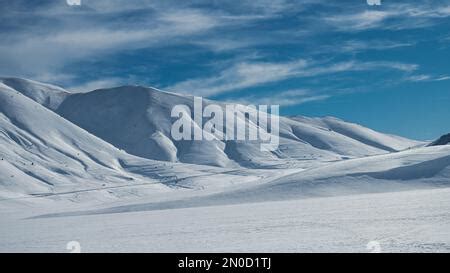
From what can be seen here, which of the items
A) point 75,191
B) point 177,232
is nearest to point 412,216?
point 177,232

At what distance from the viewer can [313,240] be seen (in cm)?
2630

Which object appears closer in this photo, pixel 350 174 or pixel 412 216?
pixel 412 216

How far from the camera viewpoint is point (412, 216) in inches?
1346

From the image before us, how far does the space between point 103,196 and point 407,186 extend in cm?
8146

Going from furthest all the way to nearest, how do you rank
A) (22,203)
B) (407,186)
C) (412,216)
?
1. (22,203)
2. (407,186)
3. (412,216)
